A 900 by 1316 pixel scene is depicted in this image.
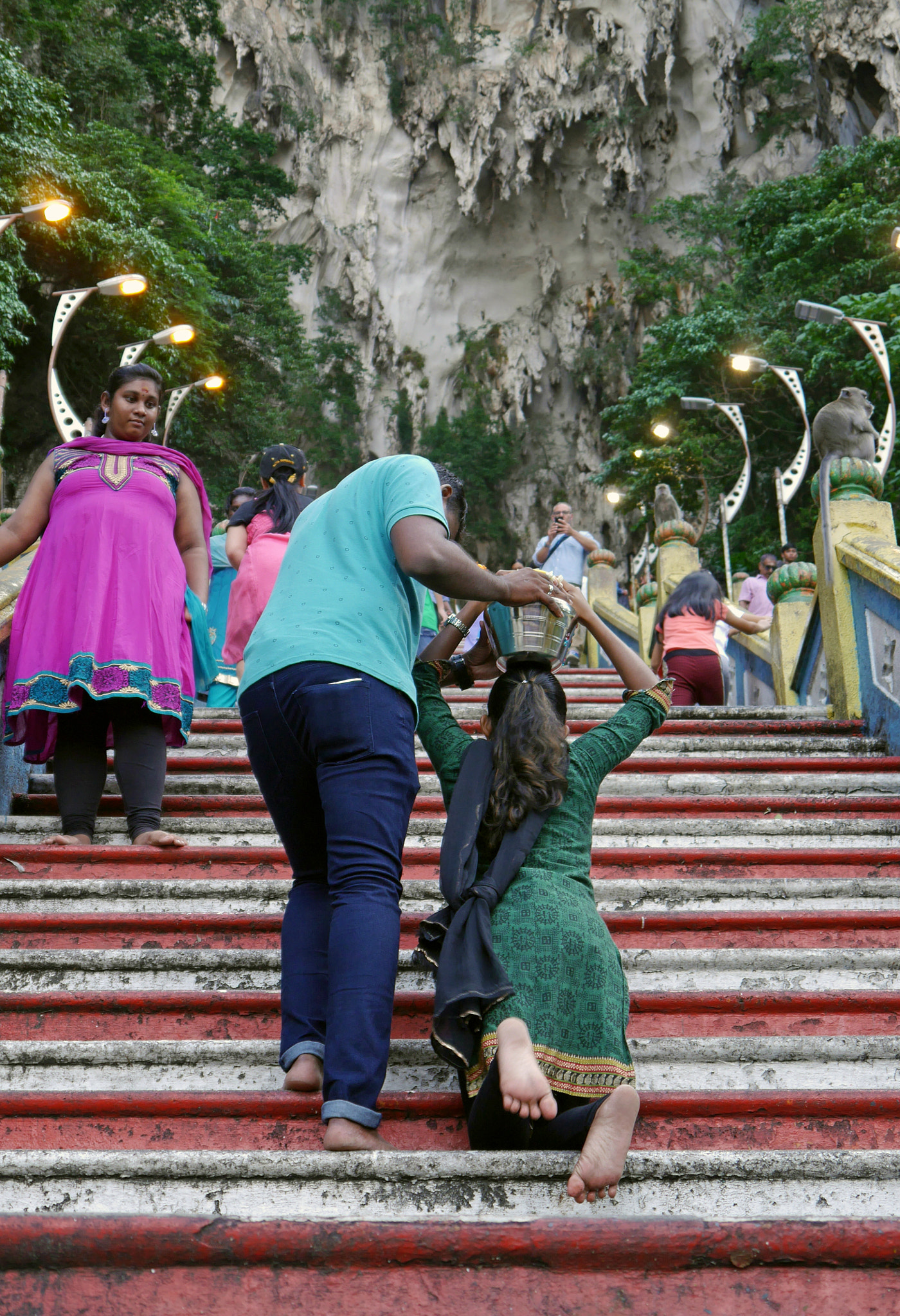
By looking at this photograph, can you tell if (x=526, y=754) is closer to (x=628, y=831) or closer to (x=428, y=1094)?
(x=428, y=1094)

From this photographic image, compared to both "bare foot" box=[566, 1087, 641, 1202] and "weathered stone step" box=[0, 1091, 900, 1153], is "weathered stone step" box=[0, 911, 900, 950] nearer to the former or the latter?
"weathered stone step" box=[0, 1091, 900, 1153]

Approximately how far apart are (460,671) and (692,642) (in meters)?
4.60

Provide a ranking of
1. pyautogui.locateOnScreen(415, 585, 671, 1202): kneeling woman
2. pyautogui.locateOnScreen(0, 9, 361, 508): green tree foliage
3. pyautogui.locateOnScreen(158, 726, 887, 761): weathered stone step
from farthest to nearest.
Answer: pyautogui.locateOnScreen(0, 9, 361, 508): green tree foliage
pyautogui.locateOnScreen(158, 726, 887, 761): weathered stone step
pyautogui.locateOnScreen(415, 585, 671, 1202): kneeling woman

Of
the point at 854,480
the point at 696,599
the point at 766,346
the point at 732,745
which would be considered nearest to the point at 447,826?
the point at 732,745

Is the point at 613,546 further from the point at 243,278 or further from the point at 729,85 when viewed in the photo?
the point at 243,278

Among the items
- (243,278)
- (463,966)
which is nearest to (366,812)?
(463,966)

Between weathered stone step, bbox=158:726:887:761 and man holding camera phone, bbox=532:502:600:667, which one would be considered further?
man holding camera phone, bbox=532:502:600:667

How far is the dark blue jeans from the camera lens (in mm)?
2129

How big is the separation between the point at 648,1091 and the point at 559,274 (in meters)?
39.9

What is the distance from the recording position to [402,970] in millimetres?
3039

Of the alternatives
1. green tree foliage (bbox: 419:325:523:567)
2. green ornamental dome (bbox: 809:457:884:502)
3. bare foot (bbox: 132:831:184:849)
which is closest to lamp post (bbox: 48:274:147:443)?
green ornamental dome (bbox: 809:457:884:502)

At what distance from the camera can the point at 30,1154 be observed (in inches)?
86.5

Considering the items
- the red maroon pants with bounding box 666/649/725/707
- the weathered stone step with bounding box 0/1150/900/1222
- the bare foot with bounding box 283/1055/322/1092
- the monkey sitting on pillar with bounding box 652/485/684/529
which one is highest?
the monkey sitting on pillar with bounding box 652/485/684/529

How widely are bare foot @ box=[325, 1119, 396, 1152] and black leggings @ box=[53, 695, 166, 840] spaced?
1.86m
